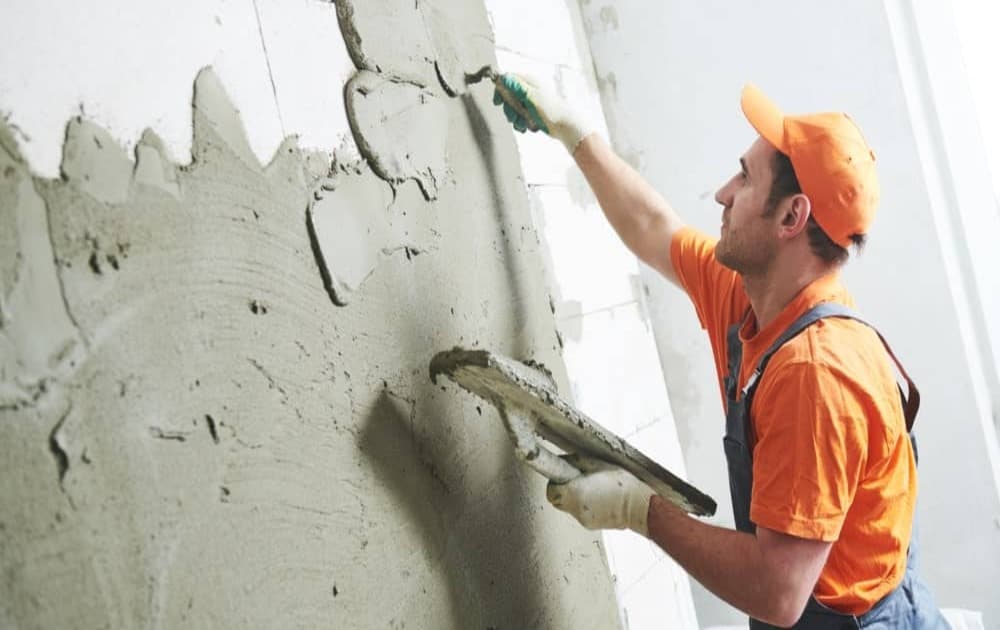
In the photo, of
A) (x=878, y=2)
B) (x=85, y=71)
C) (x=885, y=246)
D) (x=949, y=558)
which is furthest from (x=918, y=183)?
(x=85, y=71)

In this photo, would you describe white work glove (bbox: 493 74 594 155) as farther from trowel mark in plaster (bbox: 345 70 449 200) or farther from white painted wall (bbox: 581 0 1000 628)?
white painted wall (bbox: 581 0 1000 628)

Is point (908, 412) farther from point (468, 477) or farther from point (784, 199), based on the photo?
point (468, 477)

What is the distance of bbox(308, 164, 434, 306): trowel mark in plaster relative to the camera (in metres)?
1.19

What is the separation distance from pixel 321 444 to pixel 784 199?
3.58ft

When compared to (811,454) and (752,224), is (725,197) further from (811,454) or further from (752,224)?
(811,454)

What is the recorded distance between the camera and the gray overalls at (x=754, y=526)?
5.08 feet

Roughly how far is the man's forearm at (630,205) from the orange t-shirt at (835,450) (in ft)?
1.45

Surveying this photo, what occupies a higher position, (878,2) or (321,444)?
(878,2)

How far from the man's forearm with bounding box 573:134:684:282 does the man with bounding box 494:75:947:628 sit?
0.38 feet

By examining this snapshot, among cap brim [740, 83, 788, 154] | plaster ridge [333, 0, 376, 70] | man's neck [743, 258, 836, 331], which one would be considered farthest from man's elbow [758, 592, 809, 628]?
plaster ridge [333, 0, 376, 70]

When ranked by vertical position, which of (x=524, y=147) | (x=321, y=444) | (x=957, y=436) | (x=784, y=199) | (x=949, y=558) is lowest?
(x=949, y=558)

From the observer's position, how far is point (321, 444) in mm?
1141

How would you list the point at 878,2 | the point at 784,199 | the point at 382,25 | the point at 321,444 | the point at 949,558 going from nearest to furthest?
the point at 321,444, the point at 382,25, the point at 784,199, the point at 878,2, the point at 949,558

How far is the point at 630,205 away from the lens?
6.72ft
